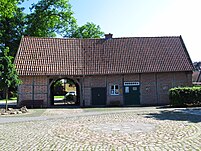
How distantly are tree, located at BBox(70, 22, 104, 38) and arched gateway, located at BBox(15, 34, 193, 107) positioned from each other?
38.9 ft

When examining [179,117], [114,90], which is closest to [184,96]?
[114,90]

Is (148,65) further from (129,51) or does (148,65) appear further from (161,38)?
(161,38)

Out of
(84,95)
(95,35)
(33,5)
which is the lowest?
(84,95)

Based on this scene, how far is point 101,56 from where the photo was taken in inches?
1109

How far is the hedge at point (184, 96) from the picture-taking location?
2256 centimetres

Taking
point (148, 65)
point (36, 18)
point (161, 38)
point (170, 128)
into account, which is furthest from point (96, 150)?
point (36, 18)

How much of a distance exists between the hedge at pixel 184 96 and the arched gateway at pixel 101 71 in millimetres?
3852

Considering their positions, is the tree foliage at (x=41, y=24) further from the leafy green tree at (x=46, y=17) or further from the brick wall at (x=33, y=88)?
the brick wall at (x=33, y=88)

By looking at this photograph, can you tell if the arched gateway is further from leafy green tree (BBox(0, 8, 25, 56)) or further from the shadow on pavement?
leafy green tree (BBox(0, 8, 25, 56))

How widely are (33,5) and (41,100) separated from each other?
1934 centimetres

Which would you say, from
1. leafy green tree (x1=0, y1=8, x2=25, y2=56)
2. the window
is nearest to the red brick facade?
the window

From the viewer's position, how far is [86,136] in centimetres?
982

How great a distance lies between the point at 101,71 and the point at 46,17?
55.9 feet

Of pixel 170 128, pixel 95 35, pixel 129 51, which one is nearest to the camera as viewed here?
pixel 170 128
